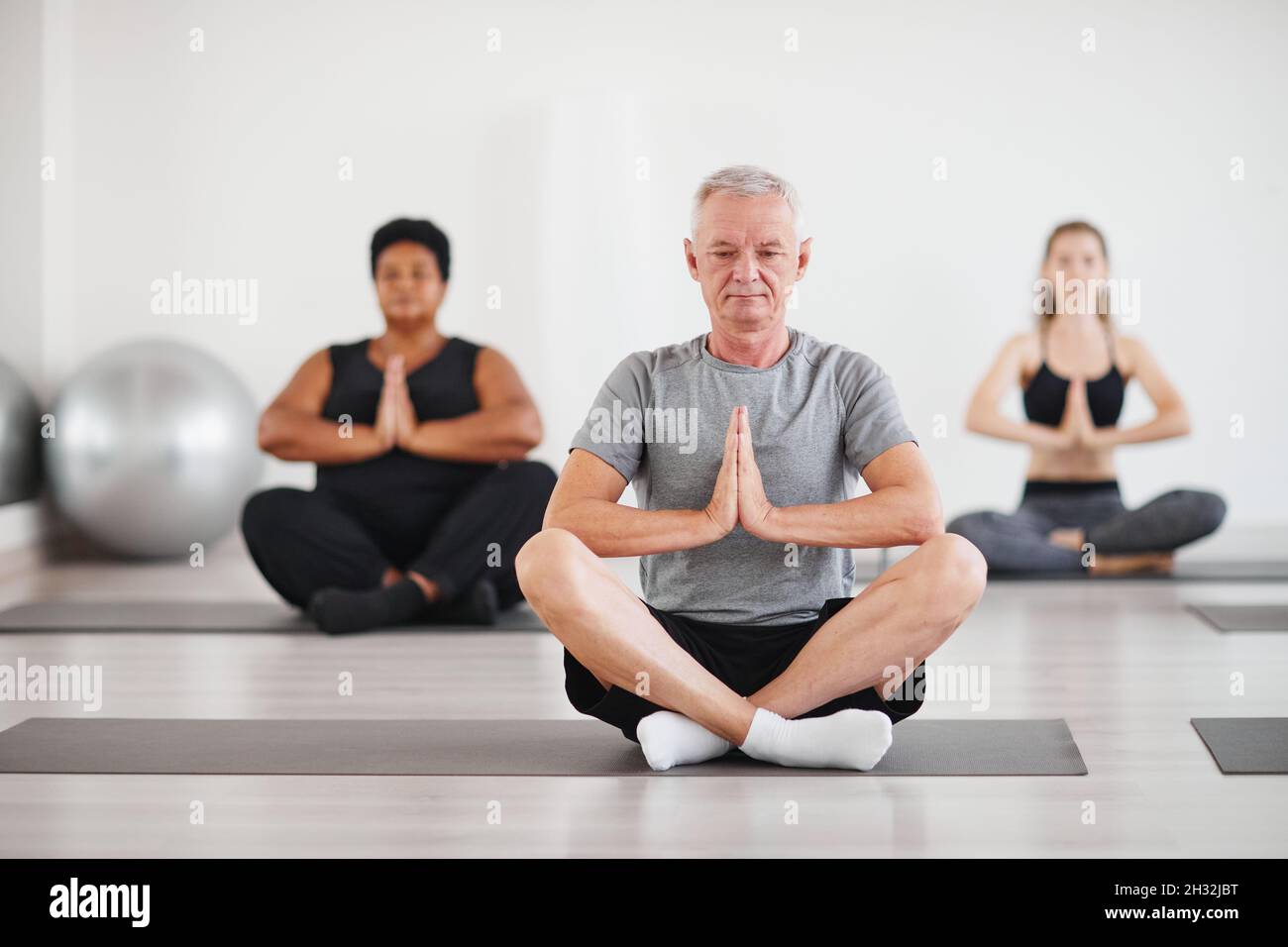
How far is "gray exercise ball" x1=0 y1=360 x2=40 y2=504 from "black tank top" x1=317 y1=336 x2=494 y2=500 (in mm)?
1610

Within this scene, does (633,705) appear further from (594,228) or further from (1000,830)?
(594,228)

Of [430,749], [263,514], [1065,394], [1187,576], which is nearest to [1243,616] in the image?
[1187,576]

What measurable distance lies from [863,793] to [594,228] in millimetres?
3843

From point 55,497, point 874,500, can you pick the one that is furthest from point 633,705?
point 55,497

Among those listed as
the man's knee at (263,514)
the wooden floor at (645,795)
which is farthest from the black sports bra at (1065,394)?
the man's knee at (263,514)

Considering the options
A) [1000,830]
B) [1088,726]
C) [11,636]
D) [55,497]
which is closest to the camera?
[1000,830]

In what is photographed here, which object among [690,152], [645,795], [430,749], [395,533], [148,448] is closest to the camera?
[645,795]

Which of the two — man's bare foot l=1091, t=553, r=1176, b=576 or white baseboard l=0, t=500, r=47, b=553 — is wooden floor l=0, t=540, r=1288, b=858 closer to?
man's bare foot l=1091, t=553, r=1176, b=576

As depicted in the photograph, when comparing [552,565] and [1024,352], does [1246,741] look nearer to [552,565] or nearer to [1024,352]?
[552,565]

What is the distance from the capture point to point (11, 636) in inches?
147

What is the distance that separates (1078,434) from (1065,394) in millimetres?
155

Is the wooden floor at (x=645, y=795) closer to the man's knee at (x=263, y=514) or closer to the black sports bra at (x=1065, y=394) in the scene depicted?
the man's knee at (x=263, y=514)

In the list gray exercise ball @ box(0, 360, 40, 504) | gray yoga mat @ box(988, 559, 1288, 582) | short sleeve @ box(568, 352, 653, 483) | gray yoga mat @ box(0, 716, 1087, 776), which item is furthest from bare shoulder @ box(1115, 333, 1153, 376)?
gray exercise ball @ box(0, 360, 40, 504)

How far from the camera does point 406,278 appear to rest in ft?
Answer: 13.1
